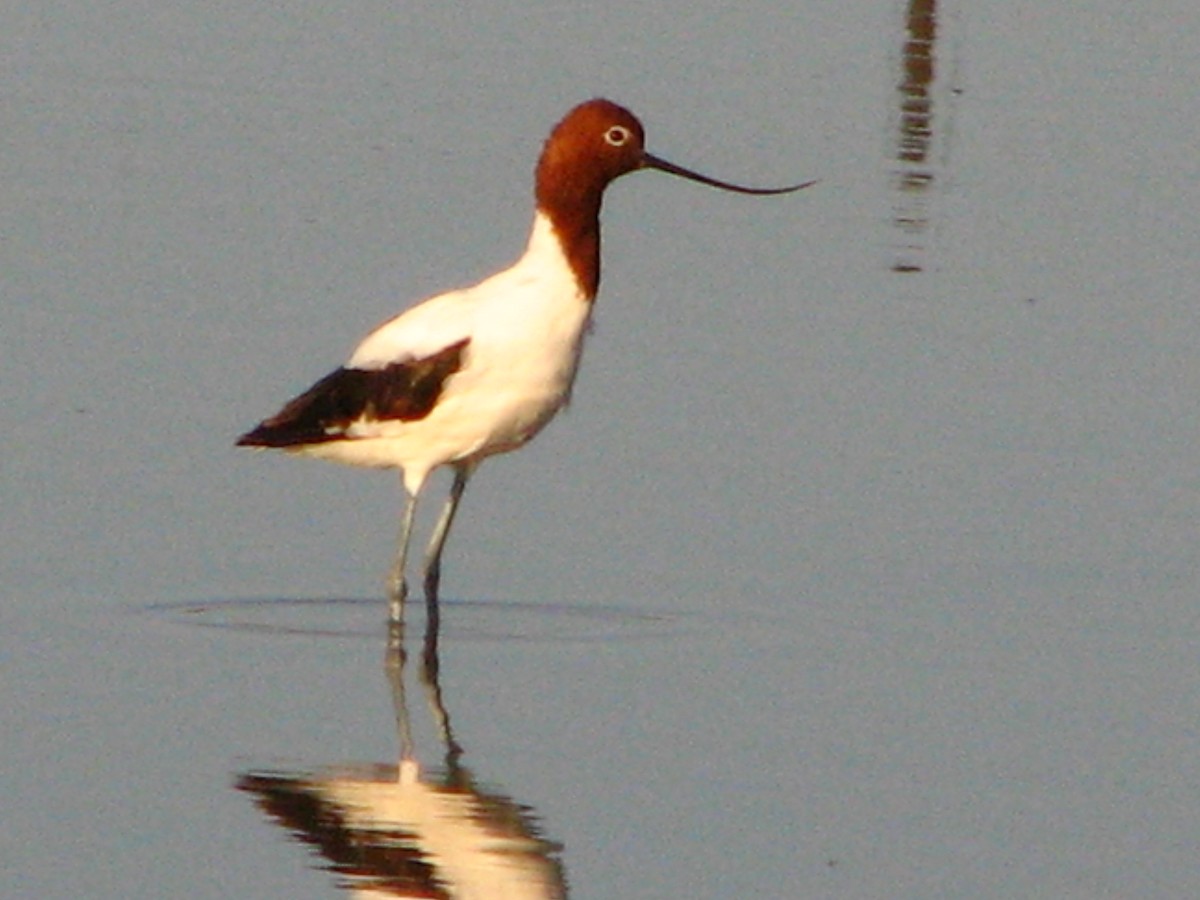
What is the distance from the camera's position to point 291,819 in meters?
8.57

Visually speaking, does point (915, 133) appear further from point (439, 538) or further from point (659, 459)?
point (439, 538)

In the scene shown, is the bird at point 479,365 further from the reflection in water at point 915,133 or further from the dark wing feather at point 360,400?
the reflection in water at point 915,133

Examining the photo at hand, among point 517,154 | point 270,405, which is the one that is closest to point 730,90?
point 517,154

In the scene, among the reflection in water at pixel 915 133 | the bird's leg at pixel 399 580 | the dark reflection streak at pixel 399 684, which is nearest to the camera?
the dark reflection streak at pixel 399 684

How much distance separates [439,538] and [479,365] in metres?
0.64

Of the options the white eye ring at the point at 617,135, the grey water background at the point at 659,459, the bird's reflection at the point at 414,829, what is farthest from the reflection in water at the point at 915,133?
the bird's reflection at the point at 414,829

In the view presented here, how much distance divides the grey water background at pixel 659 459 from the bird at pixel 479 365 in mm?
419

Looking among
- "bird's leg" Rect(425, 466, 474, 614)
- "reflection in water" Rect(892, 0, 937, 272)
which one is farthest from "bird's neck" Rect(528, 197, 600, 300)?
"reflection in water" Rect(892, 0, 937, 272)

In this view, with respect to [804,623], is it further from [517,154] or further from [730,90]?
[730,90]

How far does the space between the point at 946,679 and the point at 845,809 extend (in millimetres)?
1232

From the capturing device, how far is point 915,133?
685 inches

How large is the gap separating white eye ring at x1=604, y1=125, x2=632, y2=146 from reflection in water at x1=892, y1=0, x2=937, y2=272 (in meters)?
4.09

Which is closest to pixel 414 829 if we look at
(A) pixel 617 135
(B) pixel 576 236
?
(B) pixel 576 236

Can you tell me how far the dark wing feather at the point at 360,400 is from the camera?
34.2ft
